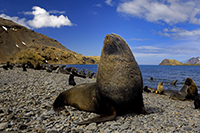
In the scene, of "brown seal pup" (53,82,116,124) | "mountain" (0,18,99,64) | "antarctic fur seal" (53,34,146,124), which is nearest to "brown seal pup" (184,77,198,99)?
"antarctic fur seal" (53,34,146,124)

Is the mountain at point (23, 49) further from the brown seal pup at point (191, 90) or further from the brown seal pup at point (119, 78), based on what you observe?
the brown seal pup at point (119, 78)

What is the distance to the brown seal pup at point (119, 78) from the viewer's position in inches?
165

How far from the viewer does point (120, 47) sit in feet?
14.7

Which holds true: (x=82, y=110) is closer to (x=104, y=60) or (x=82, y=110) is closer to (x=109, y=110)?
(x=109, y=110)

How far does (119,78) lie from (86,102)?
1.48 m

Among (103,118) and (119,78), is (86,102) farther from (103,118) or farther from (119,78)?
(119,78)

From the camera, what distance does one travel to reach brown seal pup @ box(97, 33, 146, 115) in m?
4.20

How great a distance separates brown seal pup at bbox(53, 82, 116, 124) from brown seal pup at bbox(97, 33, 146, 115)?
255 mm

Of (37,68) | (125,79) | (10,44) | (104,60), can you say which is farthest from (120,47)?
(10,44)

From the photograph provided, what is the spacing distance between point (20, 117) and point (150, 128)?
362 cm

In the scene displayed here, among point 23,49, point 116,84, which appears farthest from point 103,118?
point 23,49

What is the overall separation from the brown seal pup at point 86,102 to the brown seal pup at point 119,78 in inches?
10.0

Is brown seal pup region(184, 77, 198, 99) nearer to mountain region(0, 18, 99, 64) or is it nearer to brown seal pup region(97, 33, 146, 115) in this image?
brown seal pup region(97, 33, 146, 115)

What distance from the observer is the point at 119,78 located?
13.9 feet
